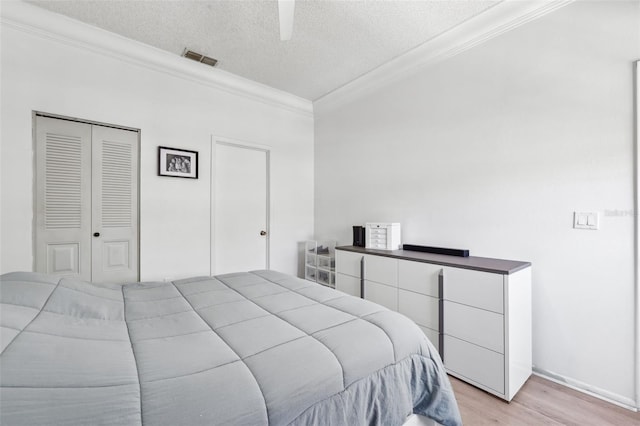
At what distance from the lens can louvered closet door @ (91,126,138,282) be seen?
2498 mm

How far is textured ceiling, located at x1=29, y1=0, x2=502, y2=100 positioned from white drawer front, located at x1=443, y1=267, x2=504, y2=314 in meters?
1.96

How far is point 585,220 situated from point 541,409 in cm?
118

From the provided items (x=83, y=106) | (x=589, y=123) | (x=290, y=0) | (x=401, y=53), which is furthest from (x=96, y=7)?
(x=589, y=123)

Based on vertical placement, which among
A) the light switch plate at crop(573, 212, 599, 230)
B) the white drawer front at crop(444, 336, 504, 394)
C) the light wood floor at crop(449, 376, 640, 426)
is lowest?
the light wood floor at crop(449, 376, 640, 426)

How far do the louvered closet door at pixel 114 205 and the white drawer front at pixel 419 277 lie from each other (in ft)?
7.88

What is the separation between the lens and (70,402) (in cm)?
65

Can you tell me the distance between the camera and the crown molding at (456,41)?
2.02m

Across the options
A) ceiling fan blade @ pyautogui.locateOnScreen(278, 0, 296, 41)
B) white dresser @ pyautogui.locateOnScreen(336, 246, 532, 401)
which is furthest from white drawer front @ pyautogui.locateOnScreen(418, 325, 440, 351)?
ceiling fan blade @ pyautogui.locateOnScreen(278, 0, 296, 41)

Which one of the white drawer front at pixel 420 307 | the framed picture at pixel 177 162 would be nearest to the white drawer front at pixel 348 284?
the white drawer front at pixel 420 307

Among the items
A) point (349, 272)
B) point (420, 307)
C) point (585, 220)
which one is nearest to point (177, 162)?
point (349, 272)

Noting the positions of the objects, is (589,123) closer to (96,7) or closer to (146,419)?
(146,419)

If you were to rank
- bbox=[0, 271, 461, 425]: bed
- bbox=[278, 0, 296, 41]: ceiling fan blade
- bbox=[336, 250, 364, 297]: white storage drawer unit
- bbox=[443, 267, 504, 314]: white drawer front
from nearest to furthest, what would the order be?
bbox=[0, 271, 461, 425]: bed < bbox=[278, 0, 296, 41]: ceiling fan blade < bbox=[443, 267, 504, 314]: white drawer front < bbox=[336, 250, 364, 297]: white storage drawer unit

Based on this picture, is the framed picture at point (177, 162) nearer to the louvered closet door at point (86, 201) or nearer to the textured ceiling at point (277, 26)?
the louvered closet door at point (86, 201)

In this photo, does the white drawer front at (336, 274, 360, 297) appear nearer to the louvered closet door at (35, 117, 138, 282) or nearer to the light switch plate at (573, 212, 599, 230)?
the light switch plate at (573, 212, 599, 230)
